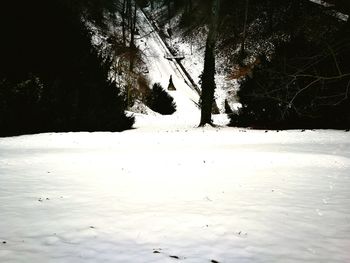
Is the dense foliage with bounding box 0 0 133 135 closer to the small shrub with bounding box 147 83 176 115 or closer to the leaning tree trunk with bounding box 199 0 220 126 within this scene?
the leaning tree trunk with bounding box 199 0 220 126

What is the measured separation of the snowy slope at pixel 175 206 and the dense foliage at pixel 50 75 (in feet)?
16.7

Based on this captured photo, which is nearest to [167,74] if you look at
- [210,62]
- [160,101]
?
[160,101]

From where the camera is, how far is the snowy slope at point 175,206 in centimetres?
343

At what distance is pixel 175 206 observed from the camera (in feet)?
15.9

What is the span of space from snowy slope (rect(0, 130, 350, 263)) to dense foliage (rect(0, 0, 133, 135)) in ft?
16.7

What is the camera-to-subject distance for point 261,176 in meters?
7.02

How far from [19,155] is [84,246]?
6819mm

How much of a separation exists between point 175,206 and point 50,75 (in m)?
12.9

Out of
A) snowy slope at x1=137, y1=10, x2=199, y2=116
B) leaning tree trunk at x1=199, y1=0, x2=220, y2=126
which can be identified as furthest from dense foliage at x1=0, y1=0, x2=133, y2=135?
snowy slope at x1=137, y1=10, x2=199, y2=116

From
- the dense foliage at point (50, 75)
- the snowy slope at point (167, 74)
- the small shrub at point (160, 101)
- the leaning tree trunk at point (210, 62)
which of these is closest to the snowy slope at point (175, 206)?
the dense foliage at point (50, 75)

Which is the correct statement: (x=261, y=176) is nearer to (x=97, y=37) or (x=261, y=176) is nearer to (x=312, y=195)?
(x=312, y=195)

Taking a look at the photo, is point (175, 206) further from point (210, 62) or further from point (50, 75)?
point (210, 62)

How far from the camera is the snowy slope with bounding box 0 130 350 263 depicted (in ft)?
11.2

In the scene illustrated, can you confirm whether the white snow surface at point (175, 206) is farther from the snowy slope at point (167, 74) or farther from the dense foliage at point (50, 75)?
the snowy slope at point (167, 74)
